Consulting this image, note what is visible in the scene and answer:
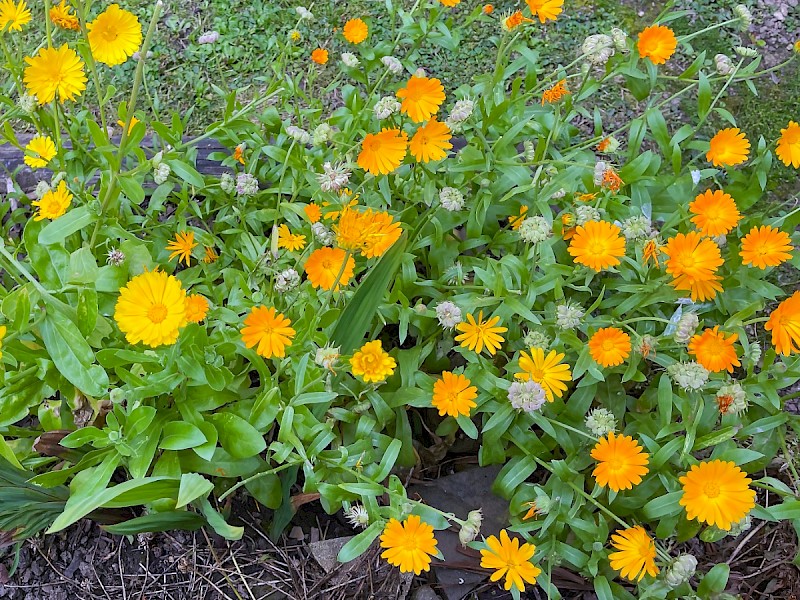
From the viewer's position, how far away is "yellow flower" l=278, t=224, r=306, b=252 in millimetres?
1933

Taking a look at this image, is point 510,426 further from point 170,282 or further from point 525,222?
point 170,282

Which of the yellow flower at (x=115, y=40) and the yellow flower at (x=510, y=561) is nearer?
the yellow flower at (x=510, y=561)

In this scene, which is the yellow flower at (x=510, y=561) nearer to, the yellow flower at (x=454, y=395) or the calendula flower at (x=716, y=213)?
the yellow flower at (x=454, y=395)

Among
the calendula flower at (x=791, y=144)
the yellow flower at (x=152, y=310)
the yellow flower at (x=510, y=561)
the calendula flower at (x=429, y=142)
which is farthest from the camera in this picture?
the calendula flower at (x=791, y=144)

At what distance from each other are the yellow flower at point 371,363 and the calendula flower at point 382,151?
0.46m

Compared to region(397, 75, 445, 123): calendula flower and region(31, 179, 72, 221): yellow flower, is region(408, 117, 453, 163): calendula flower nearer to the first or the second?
region(397, 75, 445, 123): calendula flower

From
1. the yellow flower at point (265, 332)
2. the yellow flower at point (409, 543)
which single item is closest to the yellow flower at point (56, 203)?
the yellow flower at point (265, 332)

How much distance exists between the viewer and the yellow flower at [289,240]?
193 cm

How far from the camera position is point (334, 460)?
1613 mm

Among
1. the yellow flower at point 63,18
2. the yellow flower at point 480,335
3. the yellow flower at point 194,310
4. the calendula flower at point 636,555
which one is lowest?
the calendula flower at point 636,555

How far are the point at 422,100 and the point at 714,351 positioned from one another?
0.98 meters

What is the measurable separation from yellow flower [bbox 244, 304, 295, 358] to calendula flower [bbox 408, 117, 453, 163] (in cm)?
58

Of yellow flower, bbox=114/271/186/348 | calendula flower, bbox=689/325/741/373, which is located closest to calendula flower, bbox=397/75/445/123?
yellow flower, bbox=114/271/186/348

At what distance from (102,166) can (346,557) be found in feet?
4.54
